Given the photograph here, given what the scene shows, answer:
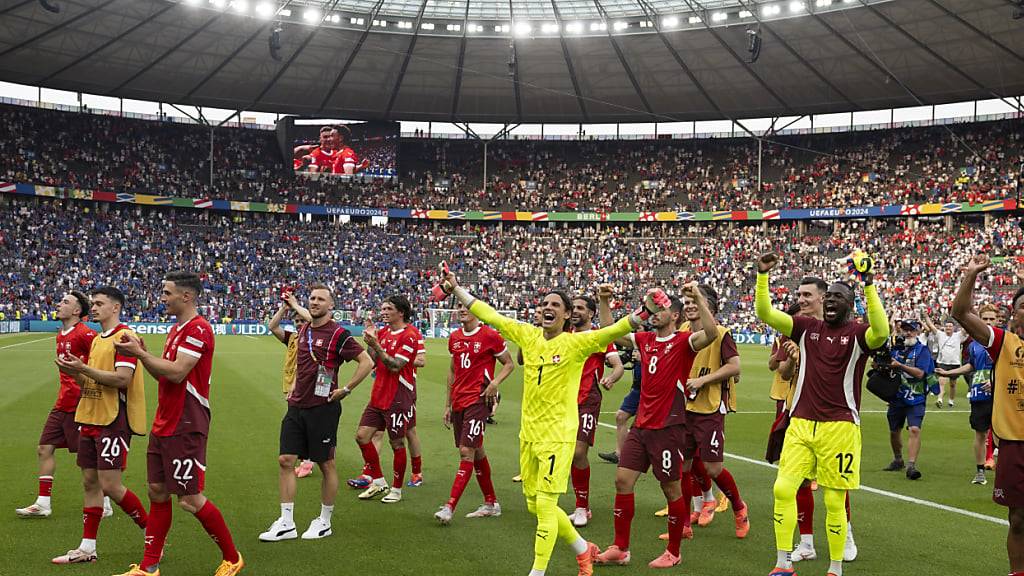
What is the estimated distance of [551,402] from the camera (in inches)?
269

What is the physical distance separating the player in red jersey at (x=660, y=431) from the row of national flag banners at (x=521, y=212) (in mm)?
50507

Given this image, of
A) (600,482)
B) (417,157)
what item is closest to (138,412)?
(600,482)

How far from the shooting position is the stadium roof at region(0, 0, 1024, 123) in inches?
1625

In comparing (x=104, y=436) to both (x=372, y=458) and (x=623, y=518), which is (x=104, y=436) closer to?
(x=372, y=458)

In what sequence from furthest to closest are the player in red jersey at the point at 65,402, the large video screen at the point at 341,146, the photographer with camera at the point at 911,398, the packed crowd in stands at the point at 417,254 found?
the large video screen at the point at 341,146 → the packed crowd in stands at the point at 417,254 → the photographer with camera at the point at 911,398 → the player in red jersey at the point at 65,402

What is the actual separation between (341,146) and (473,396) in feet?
185

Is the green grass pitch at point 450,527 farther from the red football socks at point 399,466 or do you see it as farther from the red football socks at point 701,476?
the red football socks at point 701,476

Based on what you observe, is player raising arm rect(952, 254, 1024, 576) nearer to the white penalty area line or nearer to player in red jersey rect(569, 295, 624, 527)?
the white penalty area line

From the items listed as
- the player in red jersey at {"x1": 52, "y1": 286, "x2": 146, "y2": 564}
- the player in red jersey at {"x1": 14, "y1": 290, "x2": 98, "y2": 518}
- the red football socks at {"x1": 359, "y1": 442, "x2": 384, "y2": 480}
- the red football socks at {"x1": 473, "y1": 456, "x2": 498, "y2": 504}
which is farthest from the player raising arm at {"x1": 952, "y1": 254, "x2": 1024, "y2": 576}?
the player in red jersey at {"x1": 14, "y1": 290, "x2": 98, "y2": 518}

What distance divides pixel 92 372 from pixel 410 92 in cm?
5240

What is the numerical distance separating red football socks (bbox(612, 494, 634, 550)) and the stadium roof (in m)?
37.6

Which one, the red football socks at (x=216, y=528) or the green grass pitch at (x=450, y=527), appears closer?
the red football socks at (x=216, y=528)

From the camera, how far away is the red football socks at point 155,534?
22.1 feet

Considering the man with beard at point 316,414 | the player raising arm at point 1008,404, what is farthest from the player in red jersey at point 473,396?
the player raising arm at point 1008,404
